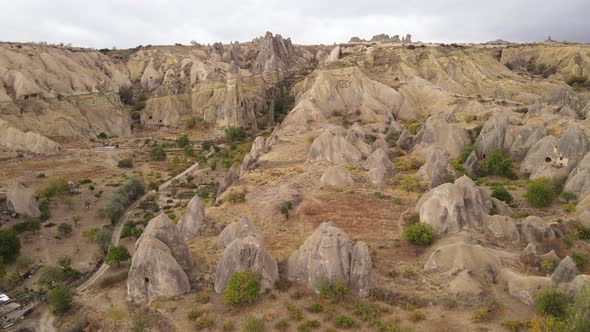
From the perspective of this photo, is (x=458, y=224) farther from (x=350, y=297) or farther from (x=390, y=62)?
(x=390, y=62)

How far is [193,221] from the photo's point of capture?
32094 mm

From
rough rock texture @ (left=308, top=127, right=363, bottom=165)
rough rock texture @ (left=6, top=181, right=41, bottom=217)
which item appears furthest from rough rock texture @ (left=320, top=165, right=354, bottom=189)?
rough rock texture @ (left=6, top=181, right=41, bottom=217)

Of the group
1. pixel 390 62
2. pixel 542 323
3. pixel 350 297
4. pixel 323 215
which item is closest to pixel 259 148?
pixel 323 215

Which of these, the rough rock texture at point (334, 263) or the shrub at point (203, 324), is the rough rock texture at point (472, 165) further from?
the shrub at point (203, 324)

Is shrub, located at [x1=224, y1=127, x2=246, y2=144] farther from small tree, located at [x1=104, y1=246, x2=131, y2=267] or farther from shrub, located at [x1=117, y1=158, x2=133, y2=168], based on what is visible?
small tree, located at [x1=104, y1=246, x2=131, y2=267]

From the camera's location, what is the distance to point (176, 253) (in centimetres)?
2622

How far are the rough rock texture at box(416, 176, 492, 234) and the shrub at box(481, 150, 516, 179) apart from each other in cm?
1307

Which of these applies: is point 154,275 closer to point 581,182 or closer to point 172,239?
point 172,239

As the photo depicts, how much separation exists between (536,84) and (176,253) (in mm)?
76006

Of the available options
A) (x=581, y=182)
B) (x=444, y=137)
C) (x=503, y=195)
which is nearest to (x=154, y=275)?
(x=503, y=195)

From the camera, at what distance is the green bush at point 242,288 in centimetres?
2255

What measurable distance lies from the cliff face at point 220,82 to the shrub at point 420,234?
126 ft

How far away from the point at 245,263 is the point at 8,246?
68.8 ft

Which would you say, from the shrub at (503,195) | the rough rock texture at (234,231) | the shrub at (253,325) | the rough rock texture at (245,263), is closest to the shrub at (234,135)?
the rough rock texture at (234,231)
